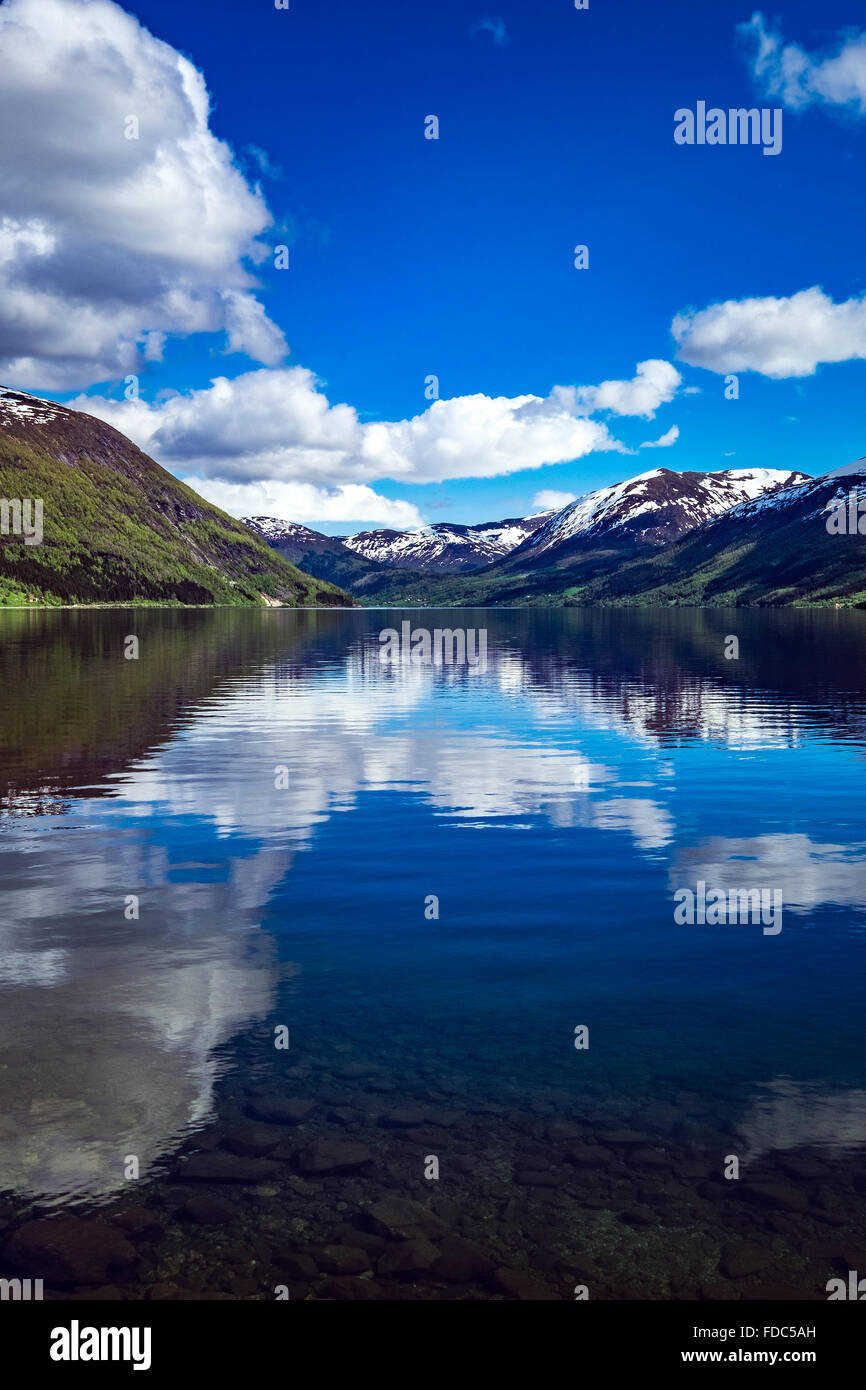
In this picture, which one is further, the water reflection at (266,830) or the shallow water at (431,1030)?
the water reflection at (266,830)

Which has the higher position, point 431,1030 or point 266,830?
point 266,830

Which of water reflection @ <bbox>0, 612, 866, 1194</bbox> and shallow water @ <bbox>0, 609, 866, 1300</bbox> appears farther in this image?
water reflection @ <bbox>0, 612, 866, 1194</bbox>

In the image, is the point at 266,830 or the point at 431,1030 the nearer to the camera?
the point at 431,1030

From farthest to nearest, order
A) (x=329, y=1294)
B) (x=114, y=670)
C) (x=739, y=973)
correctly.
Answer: (x=114, y=670), (x=739, y=973), (x=329, y=1294)

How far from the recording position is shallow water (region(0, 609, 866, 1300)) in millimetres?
12367

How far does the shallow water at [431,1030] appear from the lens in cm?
1237

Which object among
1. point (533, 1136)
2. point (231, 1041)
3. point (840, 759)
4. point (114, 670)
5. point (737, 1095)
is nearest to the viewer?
point (533, 1136)

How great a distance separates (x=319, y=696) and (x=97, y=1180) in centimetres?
6935

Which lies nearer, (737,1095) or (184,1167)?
(184,1167)

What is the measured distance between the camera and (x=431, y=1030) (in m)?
18.5
